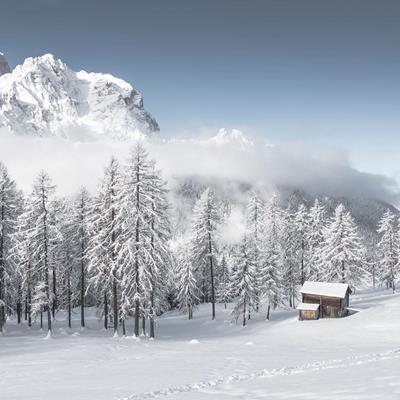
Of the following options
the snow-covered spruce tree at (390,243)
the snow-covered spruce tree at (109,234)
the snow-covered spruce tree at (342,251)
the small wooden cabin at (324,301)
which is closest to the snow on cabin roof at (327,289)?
the small wooden cabin at (324,301)

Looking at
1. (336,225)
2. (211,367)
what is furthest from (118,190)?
(336,225)

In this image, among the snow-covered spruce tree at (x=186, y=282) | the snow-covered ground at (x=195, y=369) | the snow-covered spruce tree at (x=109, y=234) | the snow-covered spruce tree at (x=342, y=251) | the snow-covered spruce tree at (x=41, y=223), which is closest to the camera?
the snow-covered ground at (x=195, y=369)

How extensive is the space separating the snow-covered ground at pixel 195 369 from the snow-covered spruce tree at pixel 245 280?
11318 mm

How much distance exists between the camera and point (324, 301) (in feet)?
187

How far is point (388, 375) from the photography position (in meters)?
17.7

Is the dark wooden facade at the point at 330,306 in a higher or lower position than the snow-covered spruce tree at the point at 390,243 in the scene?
lower

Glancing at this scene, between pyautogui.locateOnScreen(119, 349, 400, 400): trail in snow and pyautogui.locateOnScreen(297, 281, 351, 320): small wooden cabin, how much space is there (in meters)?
28.3

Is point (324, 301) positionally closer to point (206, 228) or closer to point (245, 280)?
point (245, 280)

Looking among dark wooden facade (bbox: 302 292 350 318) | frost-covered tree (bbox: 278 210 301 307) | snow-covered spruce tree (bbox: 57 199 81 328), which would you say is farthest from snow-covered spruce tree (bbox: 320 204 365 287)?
snow-covered spruce tree (bbox: 57 199 81 328)

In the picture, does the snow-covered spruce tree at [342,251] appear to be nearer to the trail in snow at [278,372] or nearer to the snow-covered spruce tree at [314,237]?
the snow-covered spruce tree at [314,237]

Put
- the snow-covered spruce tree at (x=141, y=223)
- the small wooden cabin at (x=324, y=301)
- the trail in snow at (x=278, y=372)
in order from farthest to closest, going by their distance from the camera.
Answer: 1. the small wooden cabin at (x=324, y=301)
2. the snow-covered spruce tree at (x=141, y=223)
3. the trail in snow at (x=278, y=372)

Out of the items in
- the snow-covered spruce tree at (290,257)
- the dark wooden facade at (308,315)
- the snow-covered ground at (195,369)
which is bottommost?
the dark wooden facade at (308,315)

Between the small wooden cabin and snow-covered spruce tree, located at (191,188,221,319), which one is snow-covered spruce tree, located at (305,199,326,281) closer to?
the small wooden cabin

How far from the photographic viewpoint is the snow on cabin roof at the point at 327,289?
183 feet
